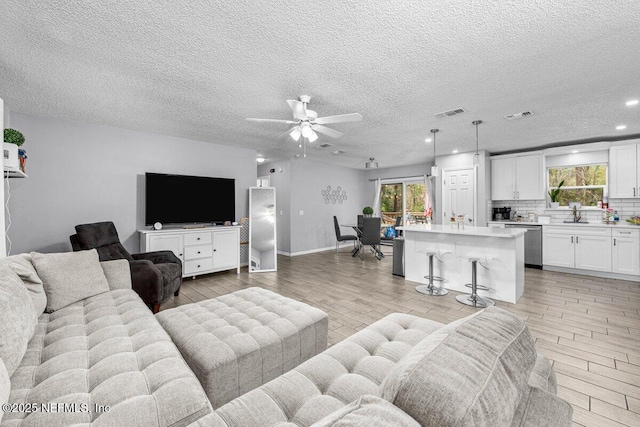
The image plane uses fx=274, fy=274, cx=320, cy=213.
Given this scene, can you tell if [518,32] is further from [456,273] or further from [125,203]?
[125,203]

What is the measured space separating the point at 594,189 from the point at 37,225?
925cm

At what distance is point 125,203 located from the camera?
4.31 metres

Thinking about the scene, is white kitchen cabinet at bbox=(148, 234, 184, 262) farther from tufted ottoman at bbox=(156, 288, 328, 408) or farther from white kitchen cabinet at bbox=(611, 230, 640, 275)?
white kitchen cabinet at bbox=(611, 230, 640, 275)

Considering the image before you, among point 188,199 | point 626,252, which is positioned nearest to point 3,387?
point 188,199

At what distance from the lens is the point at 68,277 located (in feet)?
6.77

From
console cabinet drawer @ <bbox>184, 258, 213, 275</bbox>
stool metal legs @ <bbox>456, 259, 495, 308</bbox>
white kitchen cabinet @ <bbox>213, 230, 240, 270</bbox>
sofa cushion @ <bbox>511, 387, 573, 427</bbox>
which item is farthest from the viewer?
white kitchen cabinet @ <bbox>213, 230, 240, 270</bbox>

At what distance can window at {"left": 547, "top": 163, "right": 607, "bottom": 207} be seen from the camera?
17.1 ft

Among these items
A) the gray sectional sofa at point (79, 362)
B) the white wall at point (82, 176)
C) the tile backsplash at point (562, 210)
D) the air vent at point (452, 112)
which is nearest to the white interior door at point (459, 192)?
the tile backsplash at point (562, 210)

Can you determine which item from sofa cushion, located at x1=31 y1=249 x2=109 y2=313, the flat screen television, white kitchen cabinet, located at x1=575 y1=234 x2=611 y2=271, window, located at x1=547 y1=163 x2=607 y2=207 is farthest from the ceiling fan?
window, located at x1=547 y1=163 x2=607 y2=207

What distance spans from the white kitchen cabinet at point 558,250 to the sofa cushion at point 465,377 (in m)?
5.62

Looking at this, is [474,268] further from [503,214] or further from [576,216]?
[576,216]

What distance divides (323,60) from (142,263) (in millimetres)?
2703

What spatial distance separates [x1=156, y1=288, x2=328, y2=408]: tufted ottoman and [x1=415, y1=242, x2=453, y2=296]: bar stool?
235cm

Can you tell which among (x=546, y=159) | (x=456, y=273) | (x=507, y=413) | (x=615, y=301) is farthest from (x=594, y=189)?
(x=507, y=413)
